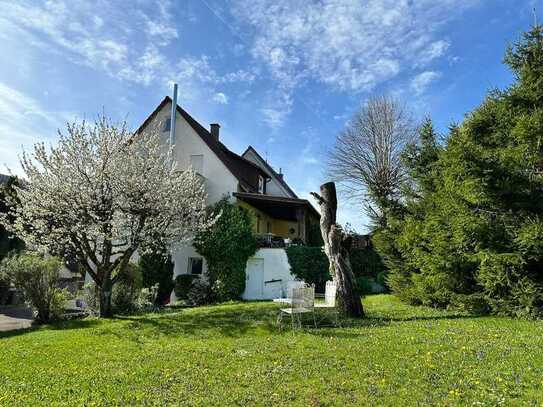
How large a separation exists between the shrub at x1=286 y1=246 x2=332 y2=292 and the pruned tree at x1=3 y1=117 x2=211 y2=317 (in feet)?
30.2

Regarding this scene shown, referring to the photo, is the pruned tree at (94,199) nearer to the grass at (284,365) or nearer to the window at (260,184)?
the grass at (284,365)

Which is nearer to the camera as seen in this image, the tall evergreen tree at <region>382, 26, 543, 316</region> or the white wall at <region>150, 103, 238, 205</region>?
the tall evergreen tree at <region>382, 26, 543, 316</region>

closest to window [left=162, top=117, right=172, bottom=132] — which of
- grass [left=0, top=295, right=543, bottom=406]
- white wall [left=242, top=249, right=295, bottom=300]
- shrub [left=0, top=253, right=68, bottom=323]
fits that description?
white wall [left=242, top=249, right=295, bottom=300]

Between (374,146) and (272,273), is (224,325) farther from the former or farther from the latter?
(374,146)

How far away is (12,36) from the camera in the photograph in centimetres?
972

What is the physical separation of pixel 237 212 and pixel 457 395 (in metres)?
17.4

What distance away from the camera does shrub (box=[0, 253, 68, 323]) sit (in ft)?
41.0

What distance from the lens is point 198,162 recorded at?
23703 millimetres

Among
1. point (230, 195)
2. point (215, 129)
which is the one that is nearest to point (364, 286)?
point (230, 195)

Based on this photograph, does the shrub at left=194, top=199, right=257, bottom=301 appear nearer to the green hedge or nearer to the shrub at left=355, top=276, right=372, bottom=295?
the green hedge

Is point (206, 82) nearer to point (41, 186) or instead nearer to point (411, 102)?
point (41, 186)

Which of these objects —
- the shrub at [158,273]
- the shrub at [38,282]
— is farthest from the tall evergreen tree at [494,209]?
the shrub at [158,273]

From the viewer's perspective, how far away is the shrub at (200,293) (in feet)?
64.7

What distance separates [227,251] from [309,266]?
4840mm
